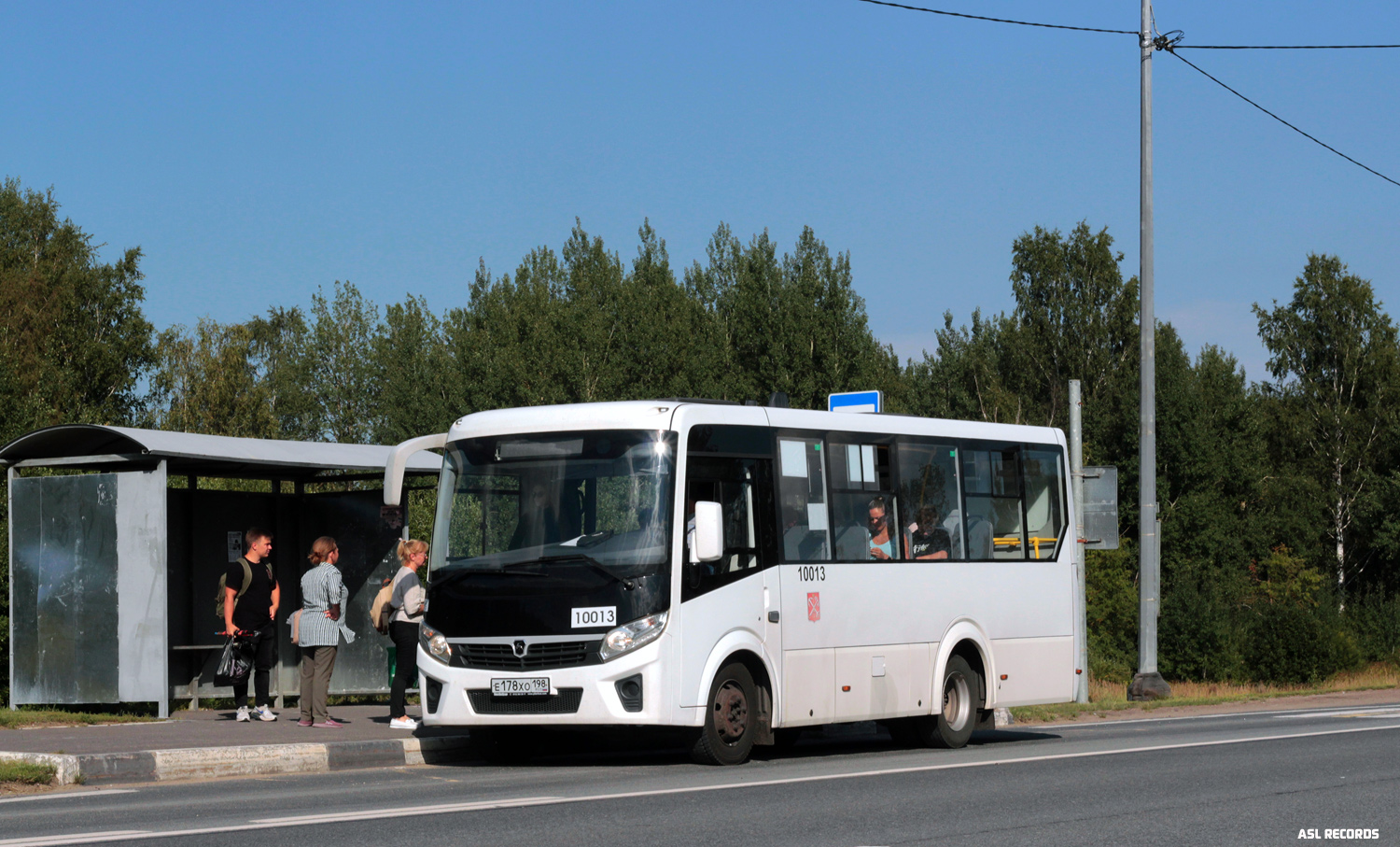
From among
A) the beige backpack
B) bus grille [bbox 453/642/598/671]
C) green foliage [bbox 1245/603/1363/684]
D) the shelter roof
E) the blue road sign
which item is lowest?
green foliage [bbox 1245/603/1363/684]

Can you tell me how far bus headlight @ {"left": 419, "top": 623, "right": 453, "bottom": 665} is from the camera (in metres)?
12.4

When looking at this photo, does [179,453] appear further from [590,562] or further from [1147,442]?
[1147,442]

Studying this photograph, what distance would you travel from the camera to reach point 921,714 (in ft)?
46.6

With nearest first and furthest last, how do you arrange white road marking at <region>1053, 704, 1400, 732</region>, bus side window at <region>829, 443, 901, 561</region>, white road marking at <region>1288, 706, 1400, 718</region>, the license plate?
1. the license plate
2. bus side window at <region>829, 443, 901, 561</region>
3. white road marking at <region>1053, 704, 1400, 732</region>
4. white road marking at <region>1288, 706, 1400, 718</region>

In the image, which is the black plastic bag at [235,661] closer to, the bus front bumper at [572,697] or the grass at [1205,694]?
the bus front bumper at [572,697]

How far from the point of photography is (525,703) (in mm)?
11992

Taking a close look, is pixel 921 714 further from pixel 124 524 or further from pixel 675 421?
pixel 124 524

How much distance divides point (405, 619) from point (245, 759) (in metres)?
3.22

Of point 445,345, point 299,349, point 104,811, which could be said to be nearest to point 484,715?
point 104,811

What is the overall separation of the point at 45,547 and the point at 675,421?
7.34m

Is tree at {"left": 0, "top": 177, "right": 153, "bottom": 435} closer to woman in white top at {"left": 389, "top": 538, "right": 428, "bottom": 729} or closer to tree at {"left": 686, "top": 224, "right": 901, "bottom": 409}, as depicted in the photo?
tree at {"left": 686, "top": 224, "right": 901, "bottom": 409}

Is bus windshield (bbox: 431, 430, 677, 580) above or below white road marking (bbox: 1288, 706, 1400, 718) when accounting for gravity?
above

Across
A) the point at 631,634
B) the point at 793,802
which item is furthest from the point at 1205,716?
the point at 793,802

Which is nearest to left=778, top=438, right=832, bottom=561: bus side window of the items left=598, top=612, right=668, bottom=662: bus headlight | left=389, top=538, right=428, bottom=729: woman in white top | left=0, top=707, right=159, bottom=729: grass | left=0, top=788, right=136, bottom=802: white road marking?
left=598, top=612, right=668, bottom=662: bus headlight
